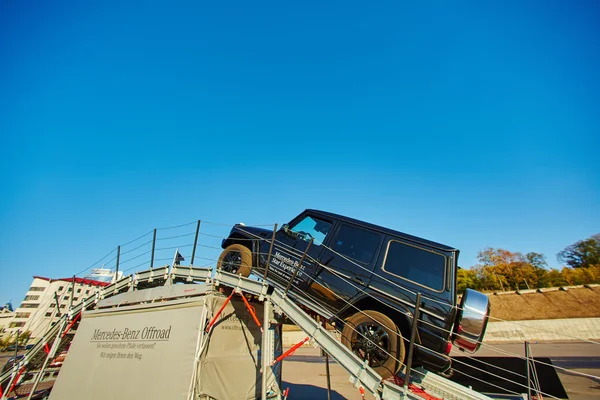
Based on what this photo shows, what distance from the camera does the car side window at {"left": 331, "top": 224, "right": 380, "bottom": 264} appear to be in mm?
5207

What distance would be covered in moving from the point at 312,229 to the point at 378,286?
178 cm

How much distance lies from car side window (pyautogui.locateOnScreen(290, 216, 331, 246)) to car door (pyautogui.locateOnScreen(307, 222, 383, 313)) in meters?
0.23

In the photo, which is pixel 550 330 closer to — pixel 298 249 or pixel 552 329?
pixel 552 329

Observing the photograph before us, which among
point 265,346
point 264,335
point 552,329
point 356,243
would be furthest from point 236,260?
point 552,329

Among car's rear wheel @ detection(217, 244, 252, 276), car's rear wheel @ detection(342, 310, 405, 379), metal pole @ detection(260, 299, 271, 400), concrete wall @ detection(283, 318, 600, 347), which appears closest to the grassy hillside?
concrete wall @ detection(283, 318, 600, 347)

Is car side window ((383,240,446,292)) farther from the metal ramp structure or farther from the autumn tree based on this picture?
the autumn tree

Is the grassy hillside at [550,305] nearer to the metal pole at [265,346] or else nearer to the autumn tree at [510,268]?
the autumn tree at [510,268]

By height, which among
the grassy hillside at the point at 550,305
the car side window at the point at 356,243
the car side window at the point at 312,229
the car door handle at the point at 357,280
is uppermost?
the grassy hillside at the point at 550,305

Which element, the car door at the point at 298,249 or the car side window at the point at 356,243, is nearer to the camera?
the car side window at the point at 356,243

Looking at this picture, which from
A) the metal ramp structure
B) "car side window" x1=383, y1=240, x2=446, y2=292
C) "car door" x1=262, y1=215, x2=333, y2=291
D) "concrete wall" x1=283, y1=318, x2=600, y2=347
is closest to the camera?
the metal ramp structure

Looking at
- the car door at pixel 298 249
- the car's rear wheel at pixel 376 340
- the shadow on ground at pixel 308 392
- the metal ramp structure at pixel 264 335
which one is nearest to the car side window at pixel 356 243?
the car door at pixel 298 249

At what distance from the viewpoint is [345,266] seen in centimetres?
513

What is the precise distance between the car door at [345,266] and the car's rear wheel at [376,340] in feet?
1.29

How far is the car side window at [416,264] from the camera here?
15.2 ft
